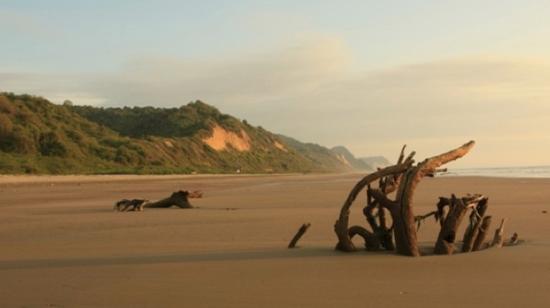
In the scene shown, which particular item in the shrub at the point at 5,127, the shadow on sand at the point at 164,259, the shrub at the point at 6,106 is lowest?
the shadow on sand at the point at 164,259

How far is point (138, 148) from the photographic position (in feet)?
197

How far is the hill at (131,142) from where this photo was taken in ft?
157

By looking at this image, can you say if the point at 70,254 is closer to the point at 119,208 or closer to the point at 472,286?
the point at 472,286

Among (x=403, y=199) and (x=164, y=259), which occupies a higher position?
(x=403, y=199)

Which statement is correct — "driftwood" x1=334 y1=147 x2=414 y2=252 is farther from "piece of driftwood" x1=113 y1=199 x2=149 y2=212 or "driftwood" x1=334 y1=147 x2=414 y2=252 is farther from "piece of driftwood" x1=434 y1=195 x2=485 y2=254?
"piece of driftwood" x1=113 y1=199 x2=149 y2=212

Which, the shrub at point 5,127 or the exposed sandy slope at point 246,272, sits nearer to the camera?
the exposed sandy slope at point 246,272

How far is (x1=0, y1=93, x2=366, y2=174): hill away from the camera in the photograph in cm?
4794

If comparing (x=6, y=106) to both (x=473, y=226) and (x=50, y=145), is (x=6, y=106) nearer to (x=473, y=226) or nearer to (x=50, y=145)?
A: (x=50, y=145)

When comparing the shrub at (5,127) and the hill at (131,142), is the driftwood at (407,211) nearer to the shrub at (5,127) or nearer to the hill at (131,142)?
the hill at (131,142)

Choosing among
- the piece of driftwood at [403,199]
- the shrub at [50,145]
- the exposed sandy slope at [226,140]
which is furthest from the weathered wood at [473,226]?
the exposed sandy slope at [226,140]

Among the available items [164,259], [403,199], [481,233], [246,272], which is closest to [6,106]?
[164,259]

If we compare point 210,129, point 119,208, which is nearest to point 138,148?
point 210,129

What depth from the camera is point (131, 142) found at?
61.8 metres

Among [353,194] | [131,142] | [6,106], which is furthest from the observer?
[131,142]
